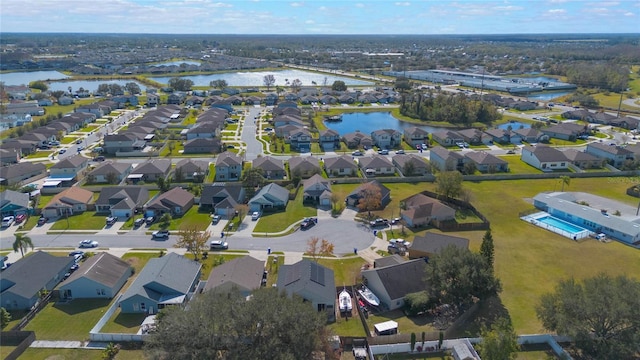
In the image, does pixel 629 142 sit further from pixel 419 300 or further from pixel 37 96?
pixel 37 96

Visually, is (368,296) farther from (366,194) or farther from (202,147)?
(202,147)

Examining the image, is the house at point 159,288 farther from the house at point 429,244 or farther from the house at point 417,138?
the house at point 417,138

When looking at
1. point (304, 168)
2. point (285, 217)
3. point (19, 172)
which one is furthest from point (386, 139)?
point (19, 172)

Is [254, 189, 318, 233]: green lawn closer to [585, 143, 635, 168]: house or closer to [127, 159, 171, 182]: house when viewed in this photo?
[127, 159, 171, 182]: house

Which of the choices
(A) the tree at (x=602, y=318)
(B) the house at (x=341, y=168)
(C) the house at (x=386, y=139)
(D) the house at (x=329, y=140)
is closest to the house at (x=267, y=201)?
(B) the house at (x=341, y=168)

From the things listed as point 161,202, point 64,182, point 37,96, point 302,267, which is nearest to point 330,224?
point 302,267
